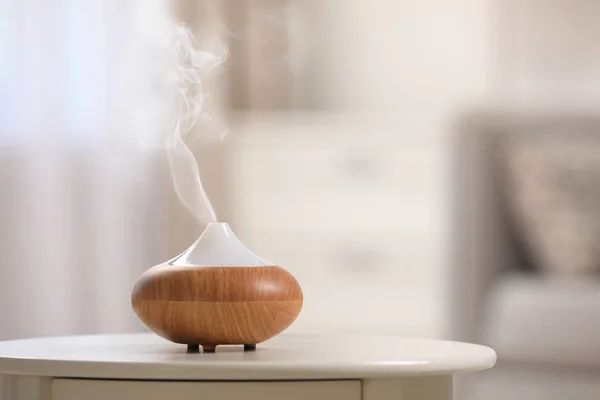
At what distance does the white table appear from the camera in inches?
32.9

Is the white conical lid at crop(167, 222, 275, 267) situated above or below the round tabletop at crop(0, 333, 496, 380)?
above

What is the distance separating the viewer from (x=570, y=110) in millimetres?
2785

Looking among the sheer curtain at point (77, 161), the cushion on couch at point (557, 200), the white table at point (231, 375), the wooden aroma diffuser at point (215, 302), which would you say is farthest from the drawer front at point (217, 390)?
the cushion on couch at point (557, 200)

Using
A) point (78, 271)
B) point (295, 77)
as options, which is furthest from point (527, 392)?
point (295, 77)

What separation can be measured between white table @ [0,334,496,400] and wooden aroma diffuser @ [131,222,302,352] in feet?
0.09

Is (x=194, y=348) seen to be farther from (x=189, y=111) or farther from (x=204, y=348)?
(x=189, y=111)

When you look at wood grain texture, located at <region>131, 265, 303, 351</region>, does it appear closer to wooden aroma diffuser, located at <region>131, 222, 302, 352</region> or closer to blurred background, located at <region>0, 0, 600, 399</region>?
wooden aroma diffuser, located at <region>131, 222, 302, 352</region>

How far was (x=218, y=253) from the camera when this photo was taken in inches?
39.8

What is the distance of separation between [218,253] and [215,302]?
0.26ft

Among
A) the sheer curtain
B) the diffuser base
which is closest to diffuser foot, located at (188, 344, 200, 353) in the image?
the diffuser base

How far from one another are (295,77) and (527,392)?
138 centimetres

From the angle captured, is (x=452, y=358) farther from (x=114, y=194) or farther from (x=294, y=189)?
(x=294, y=189)

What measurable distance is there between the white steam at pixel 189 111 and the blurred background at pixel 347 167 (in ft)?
0.19

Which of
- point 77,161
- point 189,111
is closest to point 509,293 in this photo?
point 189,111
